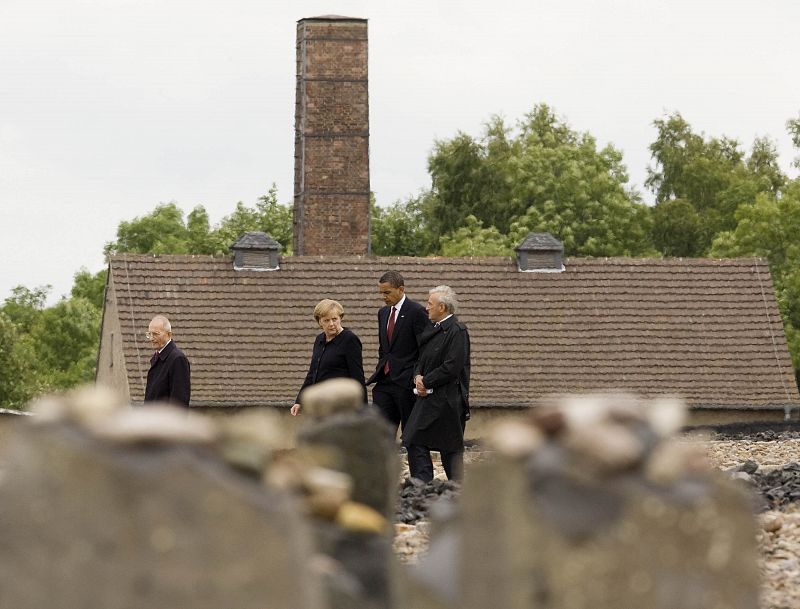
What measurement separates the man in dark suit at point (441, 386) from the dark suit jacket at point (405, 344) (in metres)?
0.36

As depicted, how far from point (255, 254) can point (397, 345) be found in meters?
22.6

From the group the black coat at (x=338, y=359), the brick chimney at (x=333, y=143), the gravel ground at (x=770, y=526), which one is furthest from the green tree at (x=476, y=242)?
the black coat at (x=338, y=359)

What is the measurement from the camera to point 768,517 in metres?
10.5

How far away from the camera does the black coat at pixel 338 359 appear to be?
1281 cm

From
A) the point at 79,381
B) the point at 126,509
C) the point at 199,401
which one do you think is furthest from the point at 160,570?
the point at 79,381

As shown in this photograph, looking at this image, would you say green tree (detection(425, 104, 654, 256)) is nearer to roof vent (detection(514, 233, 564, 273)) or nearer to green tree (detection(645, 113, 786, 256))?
green tree (detection(645, 113, 786, 256))

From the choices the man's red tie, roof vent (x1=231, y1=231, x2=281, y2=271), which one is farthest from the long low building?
the man's red tie

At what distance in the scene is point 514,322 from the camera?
1389 inches

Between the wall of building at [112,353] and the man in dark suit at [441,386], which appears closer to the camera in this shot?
the man in dark suit at [441,386]

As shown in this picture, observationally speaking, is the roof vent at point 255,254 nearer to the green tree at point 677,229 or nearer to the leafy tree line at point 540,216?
the leafy tree line at point 540,216

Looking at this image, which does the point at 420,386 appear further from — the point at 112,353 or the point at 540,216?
the point at 540,216

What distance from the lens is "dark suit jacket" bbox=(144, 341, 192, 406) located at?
11812 mm

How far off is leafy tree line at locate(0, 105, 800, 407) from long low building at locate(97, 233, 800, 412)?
19.3 metres

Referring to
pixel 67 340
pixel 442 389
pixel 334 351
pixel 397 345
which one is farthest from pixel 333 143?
pixel 67 340
